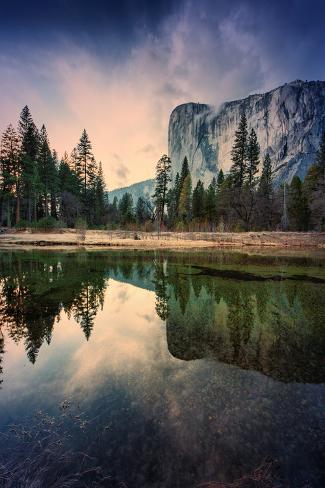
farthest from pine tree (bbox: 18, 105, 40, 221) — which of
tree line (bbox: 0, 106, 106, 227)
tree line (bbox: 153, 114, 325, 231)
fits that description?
tree line (bbox: 153, 114, 325, 231)

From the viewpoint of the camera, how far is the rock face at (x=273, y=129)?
356 feet

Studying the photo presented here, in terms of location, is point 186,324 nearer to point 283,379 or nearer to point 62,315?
point 283,379

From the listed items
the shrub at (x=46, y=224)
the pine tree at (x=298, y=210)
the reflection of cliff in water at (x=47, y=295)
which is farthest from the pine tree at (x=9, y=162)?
the pine tree at (x=298, y=210)

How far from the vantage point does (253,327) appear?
22.4ft

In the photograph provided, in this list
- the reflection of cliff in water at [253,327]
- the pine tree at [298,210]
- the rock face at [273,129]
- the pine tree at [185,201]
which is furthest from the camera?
the rock face at [273,129]

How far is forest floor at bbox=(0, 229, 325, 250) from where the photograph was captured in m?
32.7

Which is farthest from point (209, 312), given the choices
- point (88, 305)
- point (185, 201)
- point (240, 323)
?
point (185, 201)

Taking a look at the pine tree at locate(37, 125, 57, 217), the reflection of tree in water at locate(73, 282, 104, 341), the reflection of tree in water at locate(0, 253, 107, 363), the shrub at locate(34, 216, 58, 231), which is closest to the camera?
the reflection of tree in water at locate(0, 253, 107, 363)

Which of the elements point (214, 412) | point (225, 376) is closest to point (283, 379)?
point (225, 376)

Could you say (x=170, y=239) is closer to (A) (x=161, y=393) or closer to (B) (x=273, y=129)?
(A) (x=161, y=393)

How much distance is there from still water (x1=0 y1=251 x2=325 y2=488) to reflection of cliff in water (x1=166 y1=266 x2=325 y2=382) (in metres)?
0.04

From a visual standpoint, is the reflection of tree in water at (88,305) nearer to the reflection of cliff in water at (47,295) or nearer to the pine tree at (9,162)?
the reflection of cliff in water at (47,295)

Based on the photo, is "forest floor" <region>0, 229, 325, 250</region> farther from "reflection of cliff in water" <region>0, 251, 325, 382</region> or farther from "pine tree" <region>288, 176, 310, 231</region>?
"pine tree" <region>288, 176, 310, 231</region>

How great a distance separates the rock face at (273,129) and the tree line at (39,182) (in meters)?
78.9
